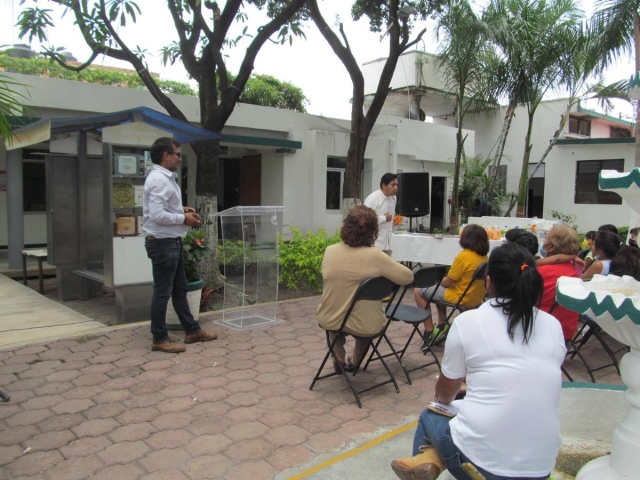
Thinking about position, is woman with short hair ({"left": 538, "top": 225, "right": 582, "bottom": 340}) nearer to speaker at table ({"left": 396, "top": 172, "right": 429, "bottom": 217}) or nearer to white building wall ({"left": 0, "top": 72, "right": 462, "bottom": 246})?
speaker at table ({"left": 396, "top": 172, "right": 429, "bottom": 217})

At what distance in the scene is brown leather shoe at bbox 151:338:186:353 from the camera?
15.5 ft

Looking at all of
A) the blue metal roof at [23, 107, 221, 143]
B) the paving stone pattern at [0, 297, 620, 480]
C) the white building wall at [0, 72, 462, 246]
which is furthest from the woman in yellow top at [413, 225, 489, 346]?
the white building wall at [0, 72, 462, 246]

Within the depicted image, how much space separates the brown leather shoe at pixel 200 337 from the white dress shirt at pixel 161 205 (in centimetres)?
102

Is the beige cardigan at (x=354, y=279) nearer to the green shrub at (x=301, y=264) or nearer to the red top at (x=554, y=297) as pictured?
the red top at (x=554, y=297)

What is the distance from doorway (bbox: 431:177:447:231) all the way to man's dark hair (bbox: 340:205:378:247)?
14.4 meters

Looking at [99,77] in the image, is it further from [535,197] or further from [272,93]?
[535,197]

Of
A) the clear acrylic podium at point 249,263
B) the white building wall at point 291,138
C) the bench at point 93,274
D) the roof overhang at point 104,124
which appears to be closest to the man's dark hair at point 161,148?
the clear acrylic podium at point 249,263

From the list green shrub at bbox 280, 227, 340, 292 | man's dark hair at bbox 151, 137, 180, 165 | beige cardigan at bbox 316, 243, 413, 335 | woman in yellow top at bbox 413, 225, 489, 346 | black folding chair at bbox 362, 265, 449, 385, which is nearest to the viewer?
beige cardigan at bbox 316, 243, 413, 335

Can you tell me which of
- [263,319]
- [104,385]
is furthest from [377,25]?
[104,385]

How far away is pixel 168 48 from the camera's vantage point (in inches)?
327

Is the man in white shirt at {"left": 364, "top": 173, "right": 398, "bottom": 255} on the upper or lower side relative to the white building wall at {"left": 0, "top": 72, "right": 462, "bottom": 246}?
lower

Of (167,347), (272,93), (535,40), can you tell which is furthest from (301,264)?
(272,93)

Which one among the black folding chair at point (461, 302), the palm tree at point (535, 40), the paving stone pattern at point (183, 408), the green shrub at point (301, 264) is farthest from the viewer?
the palm tree at point (535, 40)

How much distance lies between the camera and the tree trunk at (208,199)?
7285mm
